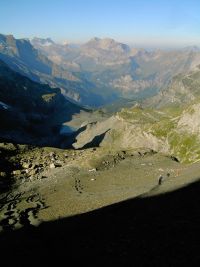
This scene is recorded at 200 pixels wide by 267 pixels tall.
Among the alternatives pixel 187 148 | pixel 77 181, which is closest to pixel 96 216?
pixel 77 181

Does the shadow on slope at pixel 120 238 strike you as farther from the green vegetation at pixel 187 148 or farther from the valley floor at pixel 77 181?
the green vegetation at pixel 187 148

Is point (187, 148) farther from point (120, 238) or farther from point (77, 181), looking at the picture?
point (120, 238)


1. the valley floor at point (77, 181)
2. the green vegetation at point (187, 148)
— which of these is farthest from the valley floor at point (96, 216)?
the green vegetation at point (187, 148)

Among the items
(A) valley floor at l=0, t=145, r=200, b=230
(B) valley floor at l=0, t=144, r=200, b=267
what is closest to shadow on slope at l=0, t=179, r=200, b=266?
(B) valley floor at l=0, t=144, r=200, b=267

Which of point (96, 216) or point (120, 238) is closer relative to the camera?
point (120, 238)

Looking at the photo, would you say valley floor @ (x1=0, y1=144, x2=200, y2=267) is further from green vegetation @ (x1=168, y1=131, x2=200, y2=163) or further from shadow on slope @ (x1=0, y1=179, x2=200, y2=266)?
green vegetation @ (x1=168, y1=131, x2=200, y2=163)

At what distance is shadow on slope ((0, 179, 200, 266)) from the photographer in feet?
161

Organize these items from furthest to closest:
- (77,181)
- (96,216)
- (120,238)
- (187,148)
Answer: (187,148)
(77,181)
(96,216)
(120,238)

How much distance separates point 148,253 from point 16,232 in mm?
28631

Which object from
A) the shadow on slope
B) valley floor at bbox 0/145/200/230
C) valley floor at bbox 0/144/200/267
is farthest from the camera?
valley floor at bbox 0/145/200/230

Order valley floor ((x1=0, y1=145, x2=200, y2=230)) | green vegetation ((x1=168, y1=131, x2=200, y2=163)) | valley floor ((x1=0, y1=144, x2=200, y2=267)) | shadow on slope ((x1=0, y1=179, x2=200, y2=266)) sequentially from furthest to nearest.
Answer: green vegetation ((x1=168, y1=131, x2=200, y2=163)), valley floor ((x1=0, y1=145, x2=200, y2=230)), valley floor ((x1=0, y1=144, x2=200, y2=267)), shadow on slope ((x1=0, y1=179, x2=200, y2=266))

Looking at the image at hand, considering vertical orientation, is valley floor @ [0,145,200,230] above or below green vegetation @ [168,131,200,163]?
above

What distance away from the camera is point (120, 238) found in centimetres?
Answer: 5734

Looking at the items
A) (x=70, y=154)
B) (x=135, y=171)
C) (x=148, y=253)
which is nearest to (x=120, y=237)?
(x=148, y=253)
